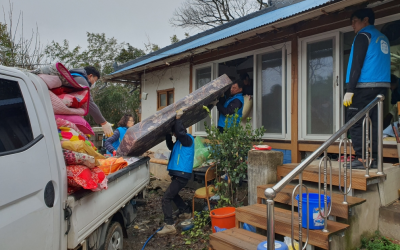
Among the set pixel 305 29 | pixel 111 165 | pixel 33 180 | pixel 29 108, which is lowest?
pixel 111 165

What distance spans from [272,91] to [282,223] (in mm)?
3353

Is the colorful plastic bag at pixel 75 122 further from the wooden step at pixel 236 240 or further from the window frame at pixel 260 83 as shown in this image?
the window frame at pixel 260 83

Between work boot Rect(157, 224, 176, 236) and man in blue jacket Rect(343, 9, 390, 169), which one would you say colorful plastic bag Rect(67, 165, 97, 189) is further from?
man in blue jacket Rect(343, 9, 390, 169)

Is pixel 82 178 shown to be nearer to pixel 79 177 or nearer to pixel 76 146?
pixel 79 177

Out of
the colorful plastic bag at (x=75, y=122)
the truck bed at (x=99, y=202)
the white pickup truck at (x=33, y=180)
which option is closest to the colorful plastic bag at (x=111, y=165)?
the truck bed at (x=99, y=202)

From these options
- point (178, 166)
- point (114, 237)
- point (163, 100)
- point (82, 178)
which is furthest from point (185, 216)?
point (163, 100)

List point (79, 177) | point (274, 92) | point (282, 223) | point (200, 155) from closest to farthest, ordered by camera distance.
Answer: point (79, 177), point (282, 223), point (274, 92), point (200, 155)

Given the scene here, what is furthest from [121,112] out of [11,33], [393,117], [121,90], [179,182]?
[393,117]

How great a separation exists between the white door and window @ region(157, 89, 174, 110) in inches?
174

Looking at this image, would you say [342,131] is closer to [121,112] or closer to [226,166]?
[226,166]

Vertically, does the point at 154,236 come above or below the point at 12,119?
below

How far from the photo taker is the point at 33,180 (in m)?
1.87

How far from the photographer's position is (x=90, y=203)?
2.52 meters

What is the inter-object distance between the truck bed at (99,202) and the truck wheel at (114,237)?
23 centimetres
